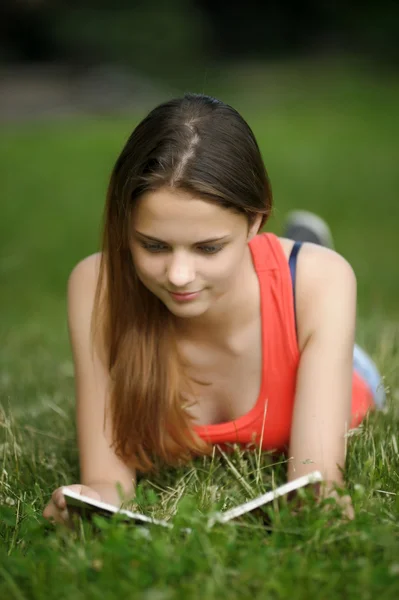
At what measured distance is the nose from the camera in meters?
2.52

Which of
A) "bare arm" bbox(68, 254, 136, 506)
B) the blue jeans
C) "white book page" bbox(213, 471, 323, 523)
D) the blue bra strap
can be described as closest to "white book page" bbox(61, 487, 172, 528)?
"white book page" bbox(213, 471, 323, 523)

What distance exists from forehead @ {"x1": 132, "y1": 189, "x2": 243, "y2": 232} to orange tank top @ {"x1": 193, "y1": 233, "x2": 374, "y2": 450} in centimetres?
51

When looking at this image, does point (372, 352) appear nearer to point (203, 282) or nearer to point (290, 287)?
point (290, 287)

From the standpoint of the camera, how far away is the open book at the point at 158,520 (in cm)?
231

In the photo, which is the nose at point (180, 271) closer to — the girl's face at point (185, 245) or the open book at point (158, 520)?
the girl's face at point (185, 245)

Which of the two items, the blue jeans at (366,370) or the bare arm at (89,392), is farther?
the blue jeans at (366,370)

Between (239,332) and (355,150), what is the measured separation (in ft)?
30.9

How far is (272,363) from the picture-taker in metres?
3.04

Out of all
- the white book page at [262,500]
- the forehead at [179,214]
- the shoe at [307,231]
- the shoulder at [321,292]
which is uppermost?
the forehead at [179,214]

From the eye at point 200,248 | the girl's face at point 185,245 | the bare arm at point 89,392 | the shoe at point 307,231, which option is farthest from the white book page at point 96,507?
the shoe at point 307,231

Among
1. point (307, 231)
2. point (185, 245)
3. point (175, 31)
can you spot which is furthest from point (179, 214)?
point (175, 31)

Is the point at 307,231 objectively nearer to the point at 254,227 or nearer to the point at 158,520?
the point at 254,227

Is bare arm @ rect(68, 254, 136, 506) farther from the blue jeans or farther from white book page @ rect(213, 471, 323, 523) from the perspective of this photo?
the blue jeans

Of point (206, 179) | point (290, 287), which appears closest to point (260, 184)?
point (206, 179)
